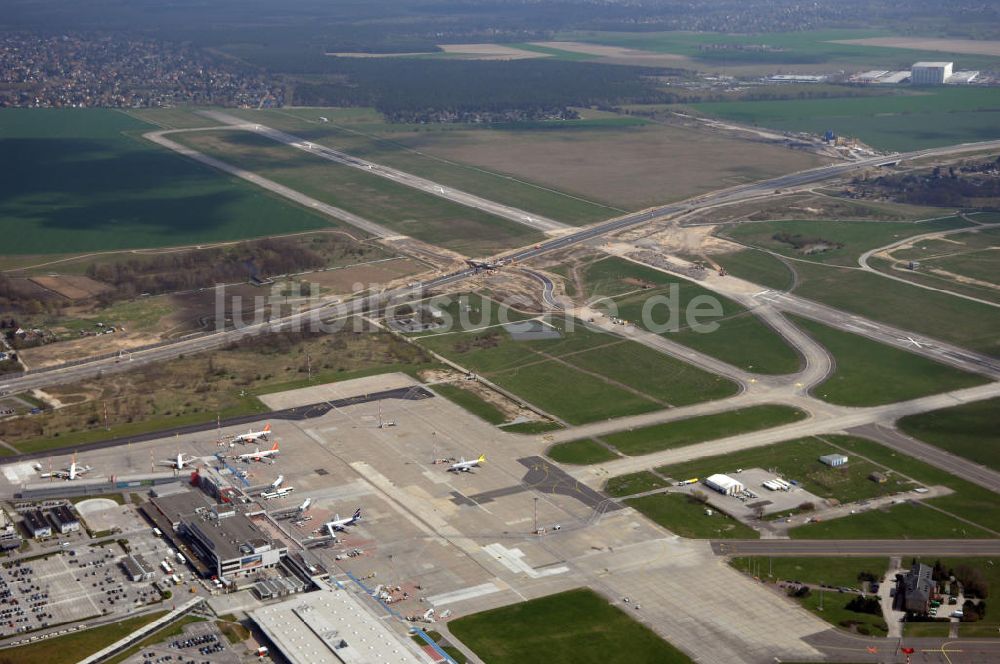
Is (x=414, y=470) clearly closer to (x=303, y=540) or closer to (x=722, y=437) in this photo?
(x=303, y=540)

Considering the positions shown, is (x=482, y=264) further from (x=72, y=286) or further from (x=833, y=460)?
(x=833, y=460)

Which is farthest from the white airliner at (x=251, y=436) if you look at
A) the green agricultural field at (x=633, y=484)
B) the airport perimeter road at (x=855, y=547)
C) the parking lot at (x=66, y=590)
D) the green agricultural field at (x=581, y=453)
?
the airport perimeter road at (x=855, y=547)

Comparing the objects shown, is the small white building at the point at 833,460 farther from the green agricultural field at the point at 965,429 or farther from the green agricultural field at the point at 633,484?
the green agricultural field at the point at 633,484

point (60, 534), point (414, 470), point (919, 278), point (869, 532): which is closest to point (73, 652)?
point (60, 534)

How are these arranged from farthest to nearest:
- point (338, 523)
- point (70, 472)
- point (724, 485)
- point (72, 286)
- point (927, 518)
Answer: point (72, 286) < point (70, 472) < point (724, 485) < point (927, 518) < point (338, 523)

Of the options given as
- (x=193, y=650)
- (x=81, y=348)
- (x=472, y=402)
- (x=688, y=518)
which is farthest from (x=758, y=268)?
(x=193, y=650)

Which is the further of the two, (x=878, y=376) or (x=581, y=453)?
(x=878, y=376)
